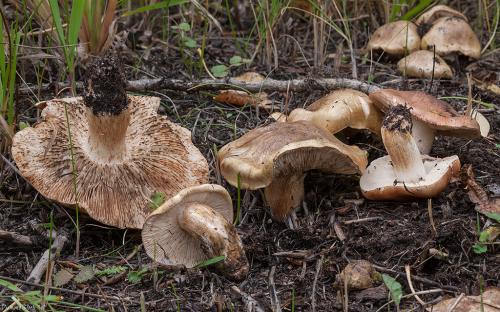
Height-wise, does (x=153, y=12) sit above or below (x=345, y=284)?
above

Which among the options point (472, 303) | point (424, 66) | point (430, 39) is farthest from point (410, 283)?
point (430, 39)

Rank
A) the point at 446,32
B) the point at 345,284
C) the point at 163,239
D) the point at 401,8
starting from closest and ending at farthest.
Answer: the point at 345,284
the point at 163,239
the point at 446,32
the point at 401,8

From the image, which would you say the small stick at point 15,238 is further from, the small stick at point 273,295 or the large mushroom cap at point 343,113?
the large mushroom cap at point 343,113

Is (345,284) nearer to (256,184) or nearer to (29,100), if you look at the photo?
(256,184)

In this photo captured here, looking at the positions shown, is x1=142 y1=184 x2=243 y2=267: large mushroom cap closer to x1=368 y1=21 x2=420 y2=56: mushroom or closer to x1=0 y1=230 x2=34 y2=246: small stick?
x1=0 y1=230 x2=34 y2=246: small stick

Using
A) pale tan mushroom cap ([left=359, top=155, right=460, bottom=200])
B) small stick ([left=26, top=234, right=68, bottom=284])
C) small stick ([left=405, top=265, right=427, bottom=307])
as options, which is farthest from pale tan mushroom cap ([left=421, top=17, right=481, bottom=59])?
small stick ([left=26, top=234, right=68, bottom=284])

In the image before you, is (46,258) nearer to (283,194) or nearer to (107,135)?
(107,135)

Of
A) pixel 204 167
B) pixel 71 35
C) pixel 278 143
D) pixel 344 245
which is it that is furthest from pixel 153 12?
pixel 344 245
